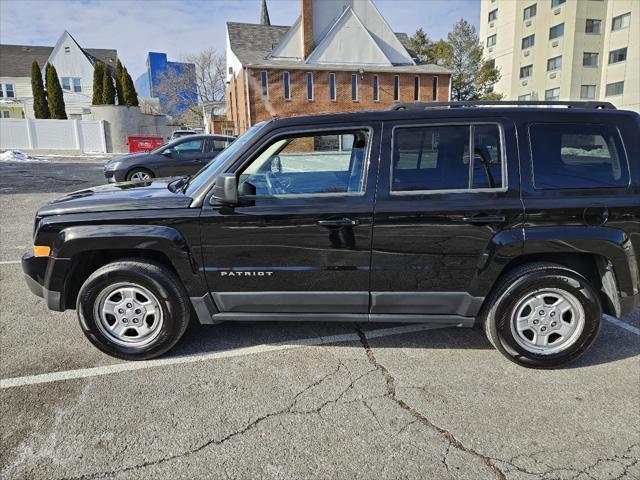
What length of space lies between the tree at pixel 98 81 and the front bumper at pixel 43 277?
31665 mm

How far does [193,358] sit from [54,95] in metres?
34.8

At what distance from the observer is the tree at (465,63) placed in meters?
43.0

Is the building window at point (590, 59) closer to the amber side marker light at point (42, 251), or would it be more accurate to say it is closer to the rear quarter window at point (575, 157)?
the rear quarter window at point (575, 157)

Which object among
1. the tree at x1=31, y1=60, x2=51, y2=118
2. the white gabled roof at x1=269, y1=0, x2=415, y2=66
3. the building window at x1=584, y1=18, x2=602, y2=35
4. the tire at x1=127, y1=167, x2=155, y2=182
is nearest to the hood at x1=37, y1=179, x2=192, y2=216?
the tire at x1=127, y1=167, x2=155, y2=182

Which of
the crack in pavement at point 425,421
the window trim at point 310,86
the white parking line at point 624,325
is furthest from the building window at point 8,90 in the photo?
the white parking line at point 624,325

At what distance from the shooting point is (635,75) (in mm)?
40188

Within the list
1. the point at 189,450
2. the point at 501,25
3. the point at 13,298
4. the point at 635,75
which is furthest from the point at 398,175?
the point at 501,25

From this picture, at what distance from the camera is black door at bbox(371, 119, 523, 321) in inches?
119

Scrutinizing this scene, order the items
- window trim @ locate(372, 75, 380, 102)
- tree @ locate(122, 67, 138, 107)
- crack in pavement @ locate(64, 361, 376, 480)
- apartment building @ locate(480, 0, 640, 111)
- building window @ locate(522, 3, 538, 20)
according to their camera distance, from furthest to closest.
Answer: building window @ locate(522, 3, 538, 20), apartment building @ locate(480, 0, 640, 111), window trim @ locate(372, 75, 380, 102), tree @ locate(122, 67, 138, 107), crack in pavement @ locate(64, 361, 376, 480)

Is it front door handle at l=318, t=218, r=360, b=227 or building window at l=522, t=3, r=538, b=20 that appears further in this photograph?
building window at l=522, t=3, r=538, b=20

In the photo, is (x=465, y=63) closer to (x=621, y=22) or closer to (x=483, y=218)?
(x=621, y=22)

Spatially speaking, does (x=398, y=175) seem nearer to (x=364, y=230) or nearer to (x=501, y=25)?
(x=364, y=230)

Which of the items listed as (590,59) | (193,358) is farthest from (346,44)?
(193,358)

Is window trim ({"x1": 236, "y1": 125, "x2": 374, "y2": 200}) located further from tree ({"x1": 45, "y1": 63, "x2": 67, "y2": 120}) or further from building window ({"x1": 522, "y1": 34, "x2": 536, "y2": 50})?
building window ({"x1": 522, "y1": 34, "x2": 536, "y2": 50})
